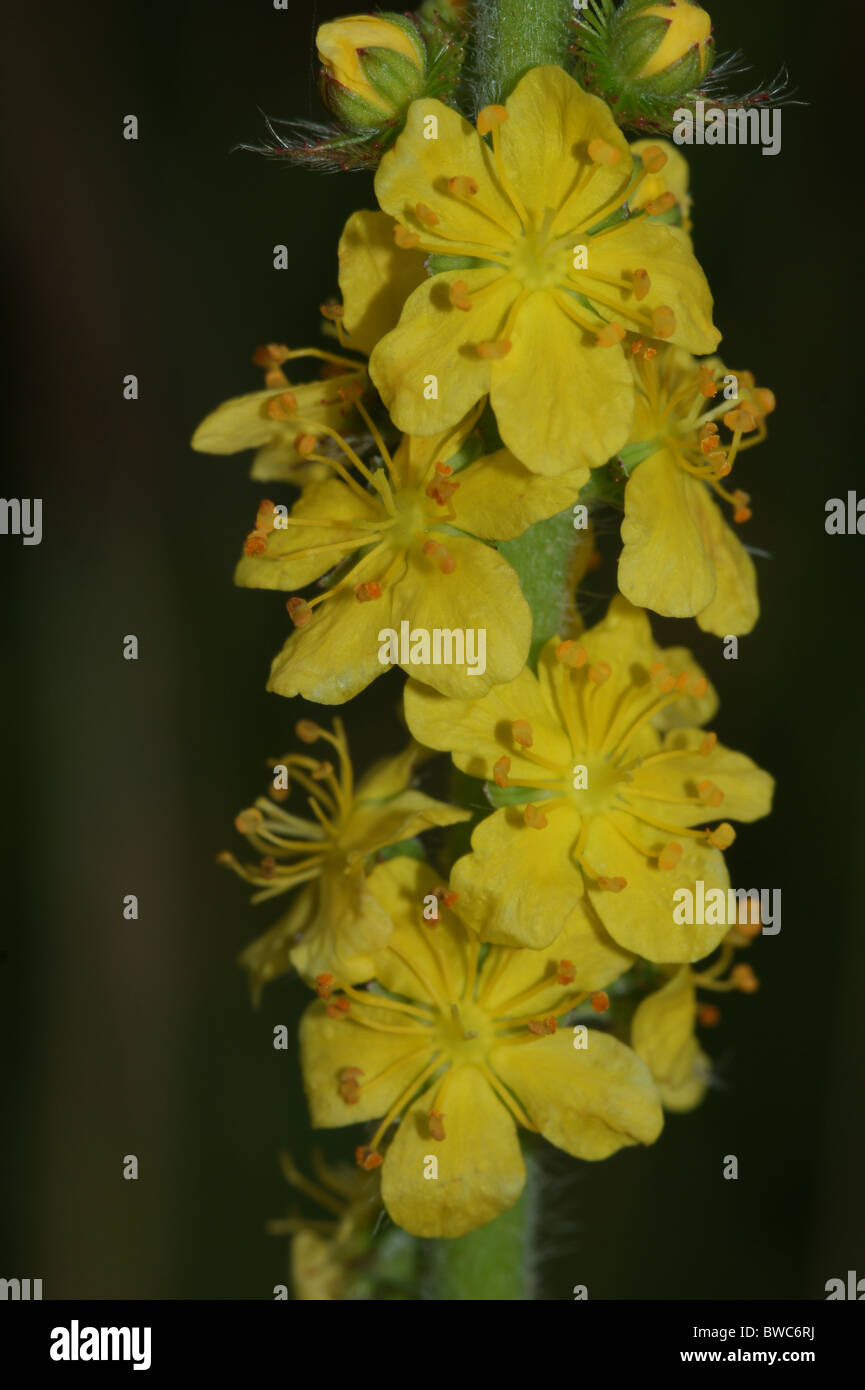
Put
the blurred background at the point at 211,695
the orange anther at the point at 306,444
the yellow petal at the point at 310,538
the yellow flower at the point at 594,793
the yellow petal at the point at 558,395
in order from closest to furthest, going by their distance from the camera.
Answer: the yellow petal at the point at 558,395 < the yellow flower at the point at 594,793 < the orange anther at the point at 306,444 < the yellow petal at the point at 310,538 < the blurred background at the point at 211,695

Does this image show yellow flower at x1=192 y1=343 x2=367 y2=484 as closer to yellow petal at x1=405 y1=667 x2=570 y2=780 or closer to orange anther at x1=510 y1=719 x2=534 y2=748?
yellow petal at x1=405 y1=667 x2=570 y2=780

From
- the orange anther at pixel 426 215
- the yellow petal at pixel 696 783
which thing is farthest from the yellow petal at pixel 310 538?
the yellow petal at pixel 696 783

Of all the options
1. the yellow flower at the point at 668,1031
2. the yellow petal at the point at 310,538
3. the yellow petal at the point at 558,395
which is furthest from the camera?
the yellow flower at the point at 668,1031

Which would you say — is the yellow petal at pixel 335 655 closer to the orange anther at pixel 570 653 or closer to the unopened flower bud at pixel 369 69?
the orange anther at pixel 570 653

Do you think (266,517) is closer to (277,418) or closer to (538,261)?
(277,418)

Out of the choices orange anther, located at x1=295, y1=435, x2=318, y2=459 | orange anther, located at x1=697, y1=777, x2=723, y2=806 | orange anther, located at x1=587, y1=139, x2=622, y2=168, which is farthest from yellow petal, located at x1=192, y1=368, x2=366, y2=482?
orange anther, located at x1=697, y1=777, x2=723, y2=806
